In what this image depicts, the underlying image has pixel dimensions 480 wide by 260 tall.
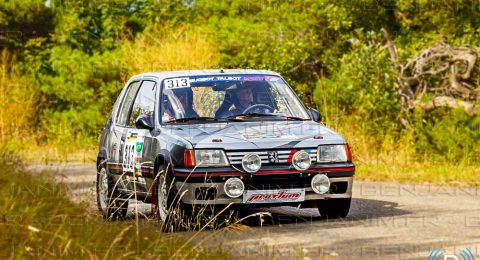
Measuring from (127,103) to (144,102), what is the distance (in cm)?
81

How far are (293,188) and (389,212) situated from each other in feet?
6.57

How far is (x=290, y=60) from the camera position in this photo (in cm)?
2869

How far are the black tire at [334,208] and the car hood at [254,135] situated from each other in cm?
73

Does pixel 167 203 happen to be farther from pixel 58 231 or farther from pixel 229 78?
pixel 58 231

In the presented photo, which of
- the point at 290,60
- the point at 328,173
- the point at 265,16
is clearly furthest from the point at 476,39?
the point at 328,173

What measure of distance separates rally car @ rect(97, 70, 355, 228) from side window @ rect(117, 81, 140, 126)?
0.33 feet

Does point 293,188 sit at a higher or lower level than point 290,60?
lower

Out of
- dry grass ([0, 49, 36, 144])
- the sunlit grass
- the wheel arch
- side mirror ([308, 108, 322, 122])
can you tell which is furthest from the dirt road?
A: dry grass ([0, 49, 36, 144])

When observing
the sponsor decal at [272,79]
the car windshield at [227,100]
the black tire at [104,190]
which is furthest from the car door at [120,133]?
the sponsor decal at [272,79]

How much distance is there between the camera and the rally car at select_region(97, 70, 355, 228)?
37.0 ft

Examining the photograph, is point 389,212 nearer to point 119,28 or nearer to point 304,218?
point 304,218

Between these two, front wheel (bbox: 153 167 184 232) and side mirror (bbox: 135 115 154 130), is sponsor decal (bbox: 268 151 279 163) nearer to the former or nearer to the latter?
front wheel (bbox: 153 167 184 232)

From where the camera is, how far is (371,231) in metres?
11.1

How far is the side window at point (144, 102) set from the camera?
1300 cm
